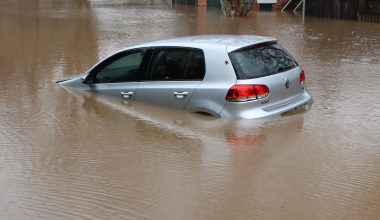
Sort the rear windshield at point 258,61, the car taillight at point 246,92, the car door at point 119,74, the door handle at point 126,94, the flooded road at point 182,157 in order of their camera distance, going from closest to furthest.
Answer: the flooded road at point 182,157 < the car taillight at point 246,92 < the rear windshield at point 258,61 < the car door at point 119,74 < the door handle at point 126,94

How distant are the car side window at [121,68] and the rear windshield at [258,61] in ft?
4.86

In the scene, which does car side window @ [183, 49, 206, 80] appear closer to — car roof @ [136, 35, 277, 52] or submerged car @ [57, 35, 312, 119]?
submerged car @ [57, 35, 312, 119]

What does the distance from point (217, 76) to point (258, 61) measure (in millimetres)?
544

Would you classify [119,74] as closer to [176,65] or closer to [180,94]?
[176,65]

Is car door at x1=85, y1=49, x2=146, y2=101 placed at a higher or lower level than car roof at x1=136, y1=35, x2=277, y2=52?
lower

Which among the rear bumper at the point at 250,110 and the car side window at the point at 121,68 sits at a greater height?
the car side window at the point at 121,68

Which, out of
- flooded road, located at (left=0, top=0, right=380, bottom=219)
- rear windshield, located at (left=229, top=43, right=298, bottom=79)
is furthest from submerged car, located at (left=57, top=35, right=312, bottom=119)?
flooded road, located at (left=0, top=0, right=380, bottom=219)

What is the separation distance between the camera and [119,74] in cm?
813

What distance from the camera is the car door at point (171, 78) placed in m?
7.18

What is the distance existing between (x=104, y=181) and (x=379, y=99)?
5090 mm

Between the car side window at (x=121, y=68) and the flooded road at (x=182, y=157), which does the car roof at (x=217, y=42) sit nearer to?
the car side window at (x=121, y=68)

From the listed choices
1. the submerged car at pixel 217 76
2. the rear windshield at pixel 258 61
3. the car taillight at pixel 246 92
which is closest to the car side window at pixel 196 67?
the submerged car at pixel 217 76

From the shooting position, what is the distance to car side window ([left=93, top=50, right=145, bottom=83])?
7828mm

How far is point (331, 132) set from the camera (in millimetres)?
6789
